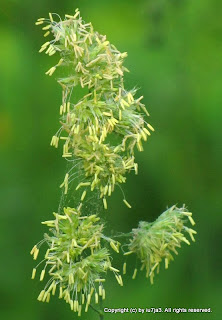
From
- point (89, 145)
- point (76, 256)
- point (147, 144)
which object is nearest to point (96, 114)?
point (89, 145)

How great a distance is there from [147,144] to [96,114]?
1.40m

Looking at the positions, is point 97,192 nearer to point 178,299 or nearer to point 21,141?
point 178,299

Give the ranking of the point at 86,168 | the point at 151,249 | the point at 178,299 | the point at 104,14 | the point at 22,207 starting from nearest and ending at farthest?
the point at 86,168, the point at 151,249, the point at 178,299, the point at 22,207, the point at 104,14

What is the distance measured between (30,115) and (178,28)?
0.66m

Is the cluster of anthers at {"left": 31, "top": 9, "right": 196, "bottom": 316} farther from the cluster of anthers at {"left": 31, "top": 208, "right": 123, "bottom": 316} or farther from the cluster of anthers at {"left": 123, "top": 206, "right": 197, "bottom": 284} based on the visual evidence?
the cluster of anthers at {"left": 123, "top": 206, "right": 197, "bottom": 284}

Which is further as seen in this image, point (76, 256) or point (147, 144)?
point (147, 144)

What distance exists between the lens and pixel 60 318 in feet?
9.84

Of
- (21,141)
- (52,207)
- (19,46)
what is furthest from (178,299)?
(19,46)

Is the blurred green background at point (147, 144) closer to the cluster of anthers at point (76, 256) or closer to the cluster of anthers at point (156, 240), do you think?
the cluster of anthers at point (156, 240)

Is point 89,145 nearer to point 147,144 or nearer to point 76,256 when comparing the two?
point 76,256

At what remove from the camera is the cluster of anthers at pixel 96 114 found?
181cm

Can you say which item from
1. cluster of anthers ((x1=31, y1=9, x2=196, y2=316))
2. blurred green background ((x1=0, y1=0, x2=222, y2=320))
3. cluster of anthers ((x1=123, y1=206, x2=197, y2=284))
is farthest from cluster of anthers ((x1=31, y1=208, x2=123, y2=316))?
blurred green background ((x1=0, y1=0, x2=222, y2=320))

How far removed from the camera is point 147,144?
127 inches

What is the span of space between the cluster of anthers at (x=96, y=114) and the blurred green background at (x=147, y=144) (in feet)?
3.72
